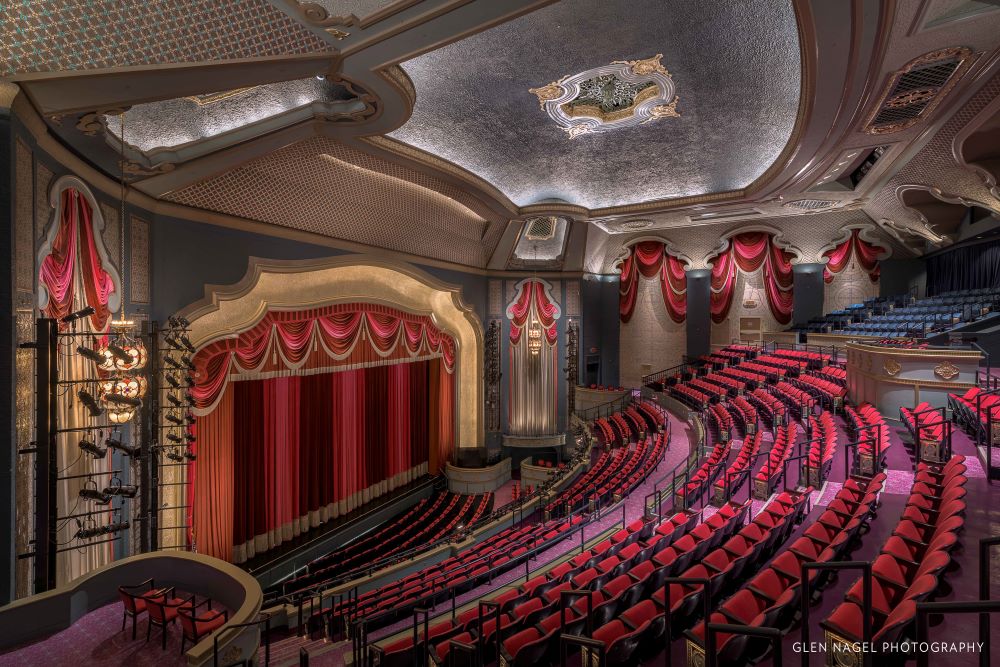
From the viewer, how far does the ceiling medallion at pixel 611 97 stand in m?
6.52

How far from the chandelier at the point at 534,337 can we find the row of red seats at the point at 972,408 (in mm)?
8502

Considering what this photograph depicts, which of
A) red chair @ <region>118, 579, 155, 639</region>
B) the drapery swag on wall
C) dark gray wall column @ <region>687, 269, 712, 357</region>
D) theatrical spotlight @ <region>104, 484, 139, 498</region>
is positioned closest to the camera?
red chair @ <region>118, 579, 155, 639</region>

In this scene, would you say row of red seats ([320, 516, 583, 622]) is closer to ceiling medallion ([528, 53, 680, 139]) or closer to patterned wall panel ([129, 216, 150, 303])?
patterned wall panel ([129, 216, 150, 303])

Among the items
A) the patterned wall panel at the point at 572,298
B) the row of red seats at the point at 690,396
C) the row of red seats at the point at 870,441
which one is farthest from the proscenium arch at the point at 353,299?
the row of red seats at the point at 870,441

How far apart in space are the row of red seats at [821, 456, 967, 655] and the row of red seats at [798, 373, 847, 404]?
5.81 m

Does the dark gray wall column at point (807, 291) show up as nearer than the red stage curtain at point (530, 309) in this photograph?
No

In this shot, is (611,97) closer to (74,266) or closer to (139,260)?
(139,260)

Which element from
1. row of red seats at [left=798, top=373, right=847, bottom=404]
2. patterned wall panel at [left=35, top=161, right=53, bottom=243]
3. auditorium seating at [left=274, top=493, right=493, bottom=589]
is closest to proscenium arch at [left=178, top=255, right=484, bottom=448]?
auditorium seating at [left=274, top=493, right=493, bottom=589]

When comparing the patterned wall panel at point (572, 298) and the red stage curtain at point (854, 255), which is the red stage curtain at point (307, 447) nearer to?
the patterned wall panel at point (572, 298)

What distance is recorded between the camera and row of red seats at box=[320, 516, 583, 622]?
5.31 metres

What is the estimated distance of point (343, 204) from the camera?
349 inches

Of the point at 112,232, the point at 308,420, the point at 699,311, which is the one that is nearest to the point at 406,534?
the point at 308,420

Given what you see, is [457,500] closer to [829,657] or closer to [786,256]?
A: [829,657]

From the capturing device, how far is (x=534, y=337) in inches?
559
